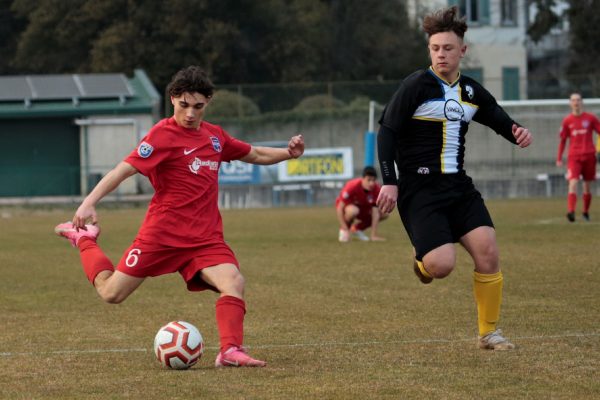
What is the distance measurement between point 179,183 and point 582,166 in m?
14.3

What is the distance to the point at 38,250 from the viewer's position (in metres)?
18.6

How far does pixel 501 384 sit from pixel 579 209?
64.2ft

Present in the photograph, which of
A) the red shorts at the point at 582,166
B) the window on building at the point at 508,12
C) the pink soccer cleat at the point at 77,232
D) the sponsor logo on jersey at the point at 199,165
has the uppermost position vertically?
the window on building at the point at 508,12

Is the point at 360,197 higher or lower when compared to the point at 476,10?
lower

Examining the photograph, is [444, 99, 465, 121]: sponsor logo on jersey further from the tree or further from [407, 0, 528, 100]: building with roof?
[407, 0, 528, 100]: building with roof

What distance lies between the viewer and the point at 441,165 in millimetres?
7781

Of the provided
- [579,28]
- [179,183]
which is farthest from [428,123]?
[579,28]

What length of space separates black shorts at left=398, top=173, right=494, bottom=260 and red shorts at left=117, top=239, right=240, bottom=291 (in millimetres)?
1159

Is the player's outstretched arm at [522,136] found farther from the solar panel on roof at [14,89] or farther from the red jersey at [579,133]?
the solar panel on roof at [14,89]

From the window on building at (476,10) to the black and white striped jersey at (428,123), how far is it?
46.0 m

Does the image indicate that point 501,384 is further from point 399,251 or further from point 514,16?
point 514,16

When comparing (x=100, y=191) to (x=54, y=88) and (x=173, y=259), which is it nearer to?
(x=173, y=259)

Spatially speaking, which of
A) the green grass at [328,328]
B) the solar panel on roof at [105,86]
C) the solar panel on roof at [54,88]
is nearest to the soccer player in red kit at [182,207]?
the green grass at [328,328]

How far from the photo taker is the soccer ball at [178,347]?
7.20 metres
